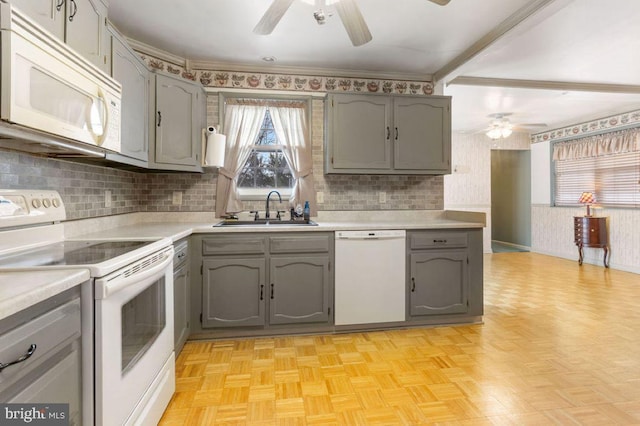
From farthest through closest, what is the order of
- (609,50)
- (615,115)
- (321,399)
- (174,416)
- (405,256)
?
(615,115), (609,50), (405,256), (321,399), (174,416)

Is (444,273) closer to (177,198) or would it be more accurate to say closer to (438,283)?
(438,283)

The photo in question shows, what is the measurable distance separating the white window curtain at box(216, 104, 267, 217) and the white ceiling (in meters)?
0.44

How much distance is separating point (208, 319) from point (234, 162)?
4.73ft

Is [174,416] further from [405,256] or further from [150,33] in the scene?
[150,33]

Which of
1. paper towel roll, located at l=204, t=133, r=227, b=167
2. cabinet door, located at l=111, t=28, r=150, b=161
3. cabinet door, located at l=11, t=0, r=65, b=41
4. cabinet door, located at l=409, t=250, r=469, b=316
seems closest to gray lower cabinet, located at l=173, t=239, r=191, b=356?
cabinet door, located at l=111, t=28, r=150, b=161

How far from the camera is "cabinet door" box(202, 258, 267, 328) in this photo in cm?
260

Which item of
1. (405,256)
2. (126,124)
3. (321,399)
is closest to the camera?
(321,399)

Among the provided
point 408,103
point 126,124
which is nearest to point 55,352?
point 126,124

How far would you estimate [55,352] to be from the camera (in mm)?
946

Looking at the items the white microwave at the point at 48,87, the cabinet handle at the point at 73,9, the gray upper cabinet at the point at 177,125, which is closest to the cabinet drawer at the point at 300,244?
the gray upper cabinet at the point at 177,125

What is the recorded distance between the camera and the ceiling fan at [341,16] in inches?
70.2

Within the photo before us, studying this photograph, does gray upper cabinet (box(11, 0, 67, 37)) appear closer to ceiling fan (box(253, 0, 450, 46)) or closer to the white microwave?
the white microwave

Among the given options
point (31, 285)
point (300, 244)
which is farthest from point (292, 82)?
point (31, 285)

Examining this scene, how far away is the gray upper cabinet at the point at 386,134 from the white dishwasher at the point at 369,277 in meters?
0.70
